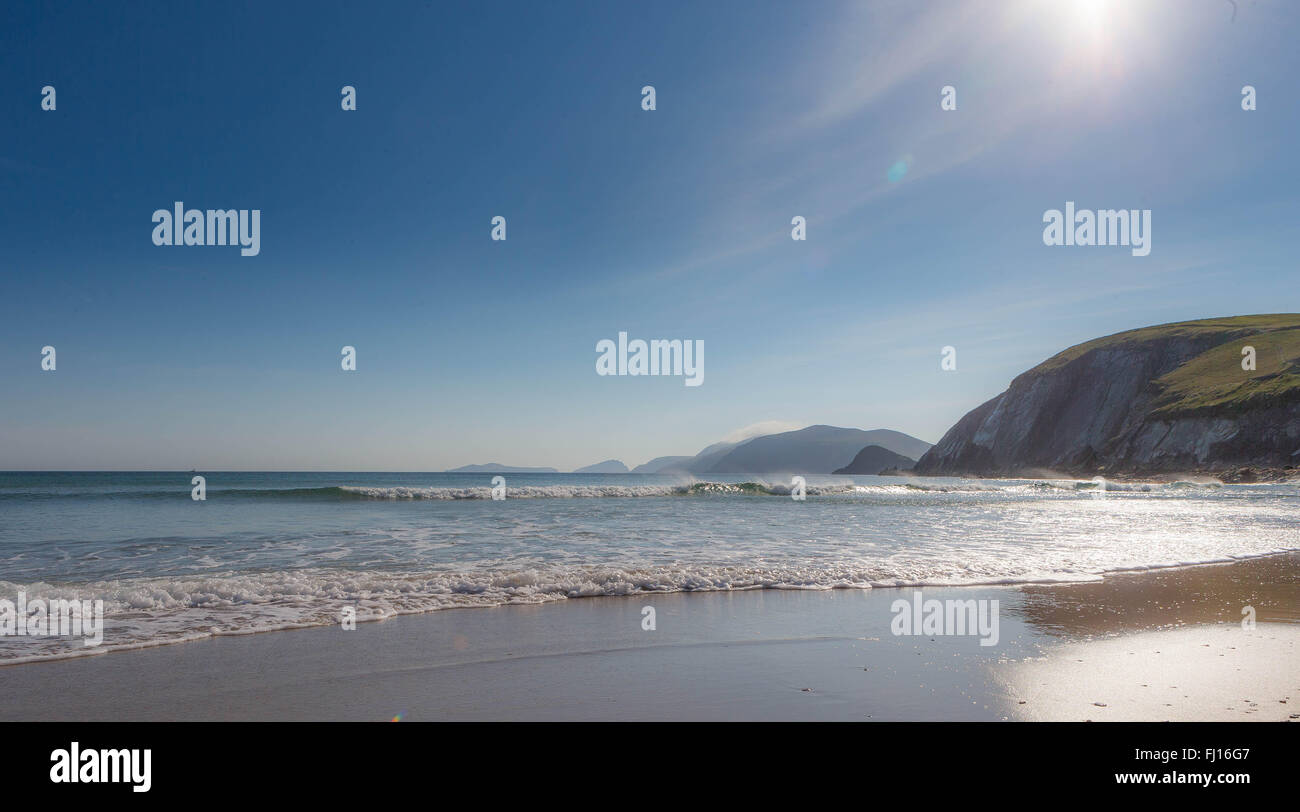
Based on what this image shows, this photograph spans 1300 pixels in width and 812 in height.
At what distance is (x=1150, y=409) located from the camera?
7694 centimetres

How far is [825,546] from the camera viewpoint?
14.8 metres

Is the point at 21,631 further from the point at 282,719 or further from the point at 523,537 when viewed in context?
the point at 523,537

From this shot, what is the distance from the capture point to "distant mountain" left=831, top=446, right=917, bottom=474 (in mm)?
163775

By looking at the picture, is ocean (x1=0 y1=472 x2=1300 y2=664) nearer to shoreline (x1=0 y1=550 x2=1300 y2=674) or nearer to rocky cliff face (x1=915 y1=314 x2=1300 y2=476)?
shoreline (x1=0 y1=550 x2=1300 y2=674)

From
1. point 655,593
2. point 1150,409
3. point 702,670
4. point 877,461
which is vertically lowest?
point 877,461

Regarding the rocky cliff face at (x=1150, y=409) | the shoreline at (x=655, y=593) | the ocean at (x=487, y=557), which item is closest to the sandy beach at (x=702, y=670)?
the shoreline at (x=655, y=593)

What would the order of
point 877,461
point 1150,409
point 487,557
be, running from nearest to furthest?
point 487,557, point 1150,409, point 877,461

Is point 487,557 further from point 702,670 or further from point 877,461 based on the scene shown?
point 877,461

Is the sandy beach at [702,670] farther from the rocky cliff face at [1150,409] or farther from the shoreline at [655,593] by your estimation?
the rocky cliff face at [1150,409]

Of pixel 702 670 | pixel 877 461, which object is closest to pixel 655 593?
pixel 702 670

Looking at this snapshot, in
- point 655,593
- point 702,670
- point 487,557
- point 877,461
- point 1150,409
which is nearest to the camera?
point 702,670

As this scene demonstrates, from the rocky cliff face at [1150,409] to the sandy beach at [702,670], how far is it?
239ft

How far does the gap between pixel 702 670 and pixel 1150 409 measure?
92885mm

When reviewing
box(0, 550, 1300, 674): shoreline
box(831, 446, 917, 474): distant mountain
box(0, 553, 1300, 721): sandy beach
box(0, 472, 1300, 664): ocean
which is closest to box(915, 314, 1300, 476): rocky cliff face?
box(831, 446, 917, 474): distant mountain
